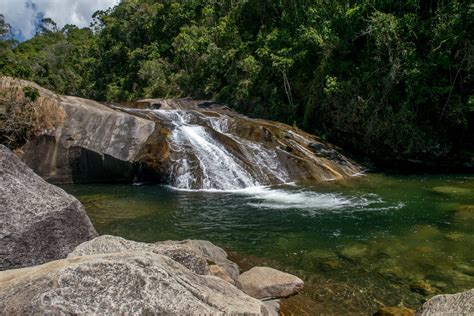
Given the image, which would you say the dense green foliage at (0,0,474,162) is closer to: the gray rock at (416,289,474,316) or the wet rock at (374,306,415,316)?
the wet rock at (374,306,415,316)

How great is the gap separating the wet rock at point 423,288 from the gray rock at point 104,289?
5.68 metres

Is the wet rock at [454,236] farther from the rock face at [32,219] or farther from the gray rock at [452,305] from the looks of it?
the rock face at [32,219]

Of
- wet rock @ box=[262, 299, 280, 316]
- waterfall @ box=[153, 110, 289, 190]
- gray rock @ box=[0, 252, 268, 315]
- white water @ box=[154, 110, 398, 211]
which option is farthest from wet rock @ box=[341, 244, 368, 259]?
waterfall @ box=[153, 110, 289, 190]

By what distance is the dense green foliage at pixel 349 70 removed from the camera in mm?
21625

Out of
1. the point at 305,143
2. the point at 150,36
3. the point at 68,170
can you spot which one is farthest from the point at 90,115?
the point at 150,36

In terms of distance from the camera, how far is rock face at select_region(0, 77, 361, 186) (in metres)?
19.8

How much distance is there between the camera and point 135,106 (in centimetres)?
3095

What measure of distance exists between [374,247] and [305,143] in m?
12.4

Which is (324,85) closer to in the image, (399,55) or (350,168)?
(399,55)

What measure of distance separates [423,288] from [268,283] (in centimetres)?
313

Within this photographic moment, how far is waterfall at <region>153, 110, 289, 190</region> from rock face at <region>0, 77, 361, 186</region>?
5 centimetres

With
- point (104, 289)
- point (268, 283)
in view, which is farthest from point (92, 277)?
point (268, 283)

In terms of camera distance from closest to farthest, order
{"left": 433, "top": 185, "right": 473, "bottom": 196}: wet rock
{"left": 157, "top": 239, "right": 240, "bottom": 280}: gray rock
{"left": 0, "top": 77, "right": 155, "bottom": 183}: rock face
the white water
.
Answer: {"left": 157, "top": 239, "right": 240, "bottom": 280}: gray rock, {"left": 433, "top": 185, "right": 473, "bottom": 196}: wet rock, the white water, {"left": 0, "top": 77, "right": 155, "bottom": 183}: rock face

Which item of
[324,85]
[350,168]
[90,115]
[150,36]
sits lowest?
[350,168]
